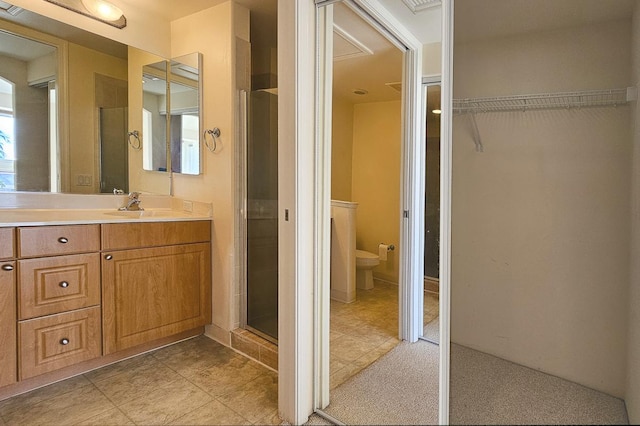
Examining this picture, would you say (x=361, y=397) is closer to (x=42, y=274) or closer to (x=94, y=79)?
(x=42, y=274)

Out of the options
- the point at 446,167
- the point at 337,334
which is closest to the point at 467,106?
the point at 446,167

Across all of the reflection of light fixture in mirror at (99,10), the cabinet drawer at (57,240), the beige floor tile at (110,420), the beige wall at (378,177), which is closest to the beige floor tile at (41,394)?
the beige floor tile at (110,420)

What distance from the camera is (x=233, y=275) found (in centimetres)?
245

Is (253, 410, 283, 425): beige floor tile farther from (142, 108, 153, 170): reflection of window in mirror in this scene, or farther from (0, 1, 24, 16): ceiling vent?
(0, 1, 24, 16): ceiling vent

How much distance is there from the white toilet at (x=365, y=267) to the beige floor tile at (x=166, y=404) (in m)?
Answer: 0.98

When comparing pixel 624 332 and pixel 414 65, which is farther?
pixel 414 65

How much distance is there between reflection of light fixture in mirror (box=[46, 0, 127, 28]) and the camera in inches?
90.4

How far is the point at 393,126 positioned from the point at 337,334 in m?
1.02

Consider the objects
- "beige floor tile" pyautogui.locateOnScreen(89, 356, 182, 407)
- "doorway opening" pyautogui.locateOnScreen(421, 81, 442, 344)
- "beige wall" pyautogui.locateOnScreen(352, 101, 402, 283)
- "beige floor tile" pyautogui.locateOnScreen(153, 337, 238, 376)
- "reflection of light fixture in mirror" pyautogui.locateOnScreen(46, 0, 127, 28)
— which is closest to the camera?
"doorway opening" pyautogui.locateOnScreen(421, 81, 442, 344)

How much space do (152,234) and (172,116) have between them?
99cm

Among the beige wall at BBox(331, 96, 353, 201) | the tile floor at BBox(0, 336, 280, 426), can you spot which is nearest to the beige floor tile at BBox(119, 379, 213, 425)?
the tile floor at BBox(0, 336, 280, 426)

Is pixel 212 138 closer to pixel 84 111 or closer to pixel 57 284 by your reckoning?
pixel 84 111

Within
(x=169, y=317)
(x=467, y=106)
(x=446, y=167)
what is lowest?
(x=169, y=317)

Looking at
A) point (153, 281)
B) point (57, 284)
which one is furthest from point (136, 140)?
point (57, 284)
